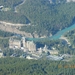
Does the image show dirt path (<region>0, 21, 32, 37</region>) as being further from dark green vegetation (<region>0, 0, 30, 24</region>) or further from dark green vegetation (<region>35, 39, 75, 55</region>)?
dark green vegetation (<region>35, 39, 75, 55</region>)

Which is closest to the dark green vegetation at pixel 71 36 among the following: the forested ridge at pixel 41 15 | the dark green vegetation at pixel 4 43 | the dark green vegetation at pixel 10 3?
the forested ridge at pixel 41 15

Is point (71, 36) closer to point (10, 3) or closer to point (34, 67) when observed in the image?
point (34, 67)

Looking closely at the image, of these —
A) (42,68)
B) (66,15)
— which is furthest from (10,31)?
(42,68)

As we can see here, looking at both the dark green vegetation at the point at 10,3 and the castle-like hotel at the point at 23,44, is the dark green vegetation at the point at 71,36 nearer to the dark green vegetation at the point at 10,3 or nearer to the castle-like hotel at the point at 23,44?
the castle-like hotel at the point at 23,44

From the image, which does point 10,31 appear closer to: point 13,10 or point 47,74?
point 13,10

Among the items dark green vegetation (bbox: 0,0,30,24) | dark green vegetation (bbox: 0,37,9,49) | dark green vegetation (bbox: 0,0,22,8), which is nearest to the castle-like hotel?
dark green vegetation (bbox: 0,37,9,49)

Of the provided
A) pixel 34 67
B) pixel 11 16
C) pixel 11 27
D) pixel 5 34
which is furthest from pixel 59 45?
pixel 11 16
